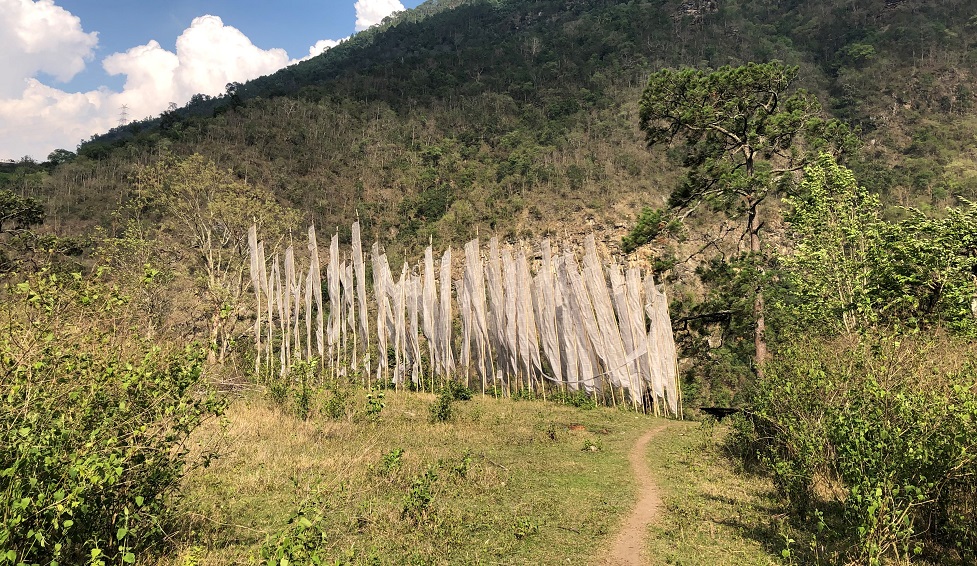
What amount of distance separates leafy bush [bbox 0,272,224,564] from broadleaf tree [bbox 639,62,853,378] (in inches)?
565

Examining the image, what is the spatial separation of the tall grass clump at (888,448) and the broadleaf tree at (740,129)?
8.05 meters

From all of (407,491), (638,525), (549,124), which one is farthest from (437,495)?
(549,124)

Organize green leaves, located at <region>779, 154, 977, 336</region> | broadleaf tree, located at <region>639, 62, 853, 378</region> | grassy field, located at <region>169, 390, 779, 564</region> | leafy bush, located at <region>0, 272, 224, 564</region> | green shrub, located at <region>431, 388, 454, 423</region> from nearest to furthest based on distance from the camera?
1. leafy bush, located at <region>0, 272, 224, 564</region>
2. grassy field, located at <region>169, 390, 779, 564</region>
3. green leaves, located at <region>779, 154, 977, 336</region>
4. green shrub, located at <region>431, 388, 454, 423</region>
5. broadleaf tree, located at <region>639, 62, 853, 378</region>

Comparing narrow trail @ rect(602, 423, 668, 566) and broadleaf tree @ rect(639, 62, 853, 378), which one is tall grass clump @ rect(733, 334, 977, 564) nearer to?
narrow trail @ rect(602, 423, 668, 566)

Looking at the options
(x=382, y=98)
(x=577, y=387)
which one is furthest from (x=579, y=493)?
(x=382, y=98)

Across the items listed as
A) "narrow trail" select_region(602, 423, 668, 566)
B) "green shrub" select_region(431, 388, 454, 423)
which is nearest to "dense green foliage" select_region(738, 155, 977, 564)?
"narrow trail" select_region(602, 423, 668, 566)

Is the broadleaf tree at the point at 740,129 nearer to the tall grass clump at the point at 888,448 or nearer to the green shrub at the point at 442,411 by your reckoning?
the tall grass clump at the point at 888,448

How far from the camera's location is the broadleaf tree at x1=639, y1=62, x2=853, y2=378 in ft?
49.2

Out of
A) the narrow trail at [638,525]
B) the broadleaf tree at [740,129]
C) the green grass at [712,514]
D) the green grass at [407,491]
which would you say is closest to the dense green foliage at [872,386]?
the green grass at [712,514]

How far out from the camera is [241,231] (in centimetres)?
2511

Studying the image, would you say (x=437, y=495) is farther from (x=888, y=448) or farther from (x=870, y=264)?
(x=870, y=264)

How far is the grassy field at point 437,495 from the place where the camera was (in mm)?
5277

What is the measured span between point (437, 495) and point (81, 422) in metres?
4.27

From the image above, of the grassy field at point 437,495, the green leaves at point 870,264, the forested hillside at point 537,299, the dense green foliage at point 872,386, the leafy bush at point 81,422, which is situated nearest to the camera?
the leafy bush at point 81,422
